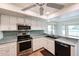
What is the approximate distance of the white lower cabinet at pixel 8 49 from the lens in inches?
74.1

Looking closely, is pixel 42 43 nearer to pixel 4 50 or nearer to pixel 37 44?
pixel 37 44

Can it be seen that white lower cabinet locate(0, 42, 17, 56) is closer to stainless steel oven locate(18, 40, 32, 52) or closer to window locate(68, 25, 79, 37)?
stainless steel oven locate(18, 40, 32, 52)

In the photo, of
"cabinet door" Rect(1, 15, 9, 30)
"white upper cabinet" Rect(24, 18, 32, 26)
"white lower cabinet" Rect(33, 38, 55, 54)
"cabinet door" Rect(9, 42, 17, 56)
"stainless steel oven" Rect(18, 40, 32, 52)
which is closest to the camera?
"cabinet door" Rect(9, 42, 17, 56)

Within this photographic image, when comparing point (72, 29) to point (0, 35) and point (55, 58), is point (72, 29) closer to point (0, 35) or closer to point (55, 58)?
point (0, 35)

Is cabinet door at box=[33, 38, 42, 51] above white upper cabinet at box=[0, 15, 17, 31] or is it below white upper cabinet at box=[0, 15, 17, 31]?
below

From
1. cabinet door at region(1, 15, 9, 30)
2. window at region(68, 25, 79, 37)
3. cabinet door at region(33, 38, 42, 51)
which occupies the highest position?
cabinet door at region(1, 15, 9, 30)

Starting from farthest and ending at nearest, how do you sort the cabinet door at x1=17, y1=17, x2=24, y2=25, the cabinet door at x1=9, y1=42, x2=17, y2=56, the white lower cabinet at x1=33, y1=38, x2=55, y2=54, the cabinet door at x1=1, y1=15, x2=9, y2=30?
the white lower cabinet at x1=33, y1=38, x2=55, y2=54 < the cabinet door at x1=17, y1=17, x2=24, y2=25 < the cabinet door at x1=1, y1=15, x2=9, y2=30 < the cabinet door at x1=9, y1=42, x2=17, y2=56

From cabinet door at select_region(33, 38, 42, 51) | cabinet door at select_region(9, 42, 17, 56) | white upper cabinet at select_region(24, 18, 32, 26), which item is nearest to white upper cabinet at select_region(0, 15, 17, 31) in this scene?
white upper cabinet at select_region(24, 18, 32, 26)

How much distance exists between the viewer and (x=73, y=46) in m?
1.79

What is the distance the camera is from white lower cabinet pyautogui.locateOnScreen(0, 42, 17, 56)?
74.1 inches

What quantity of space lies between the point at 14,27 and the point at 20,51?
871 millimetres

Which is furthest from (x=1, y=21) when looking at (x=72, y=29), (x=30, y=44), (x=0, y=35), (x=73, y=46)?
(x=72, y=29)

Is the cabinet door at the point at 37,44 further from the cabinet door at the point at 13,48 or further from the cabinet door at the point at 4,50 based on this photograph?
the cabinet door at the point at 4,50

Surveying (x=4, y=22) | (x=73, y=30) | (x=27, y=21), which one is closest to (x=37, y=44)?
(x=27, y=21)
